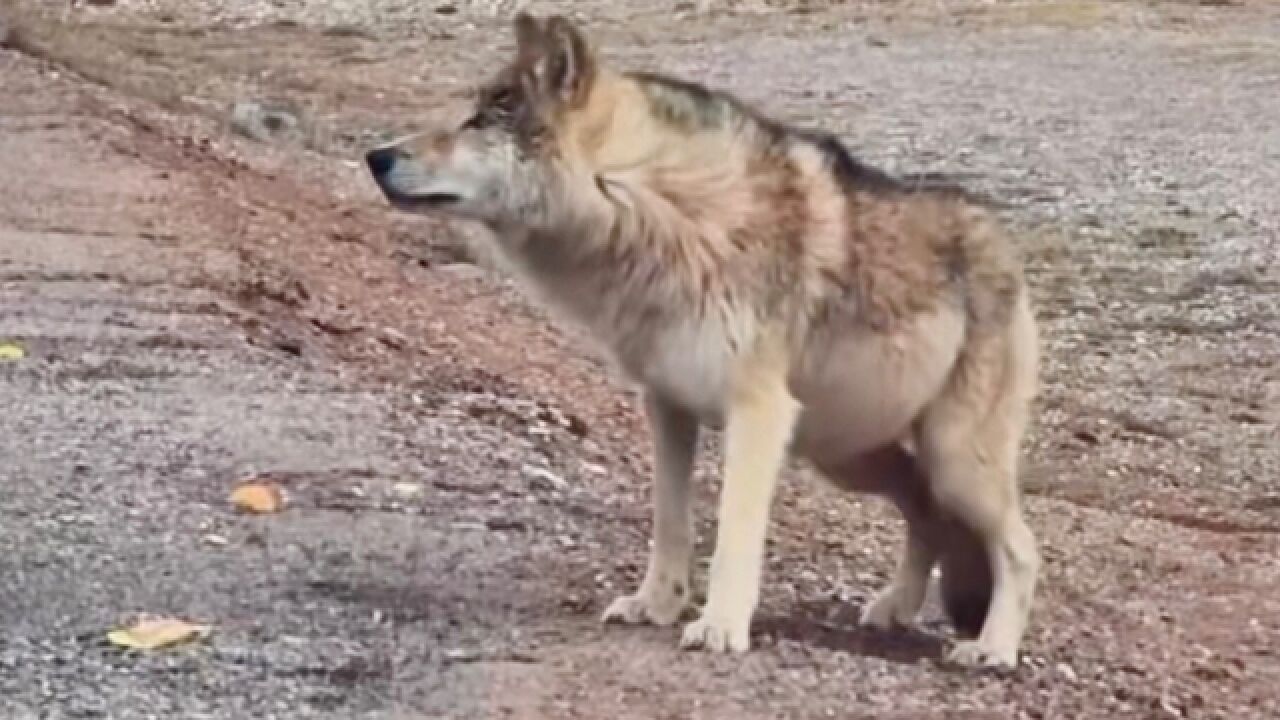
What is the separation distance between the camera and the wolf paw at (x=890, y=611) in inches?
300

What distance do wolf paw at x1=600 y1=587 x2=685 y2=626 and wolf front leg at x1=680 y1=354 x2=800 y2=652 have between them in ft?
0.78

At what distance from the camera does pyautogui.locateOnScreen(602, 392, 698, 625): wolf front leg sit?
7117mm

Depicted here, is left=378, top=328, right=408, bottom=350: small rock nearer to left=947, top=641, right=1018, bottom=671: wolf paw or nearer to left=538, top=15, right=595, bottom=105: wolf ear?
left=947, top=641, right=1018, bottom=671: wolf paw

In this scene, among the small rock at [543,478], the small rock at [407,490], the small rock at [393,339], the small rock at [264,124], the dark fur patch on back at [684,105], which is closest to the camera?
the dark fur patch on back at [684,105]

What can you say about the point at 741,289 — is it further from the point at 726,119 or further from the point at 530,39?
the point at 530,39

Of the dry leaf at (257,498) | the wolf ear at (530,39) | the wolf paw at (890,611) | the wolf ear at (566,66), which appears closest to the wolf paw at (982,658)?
the wolf paw at (890,611)

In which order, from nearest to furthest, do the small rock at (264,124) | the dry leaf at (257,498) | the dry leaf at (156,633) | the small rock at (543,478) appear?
the dry leaf at (156,633) → the dry leaf at (257,498) → the small rock at (543,478) → the small rock at (264,124)

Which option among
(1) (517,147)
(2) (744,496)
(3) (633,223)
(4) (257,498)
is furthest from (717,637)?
(4) (257,498)

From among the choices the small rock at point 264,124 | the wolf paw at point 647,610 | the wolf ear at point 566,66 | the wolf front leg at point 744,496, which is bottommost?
the small rock at point 264,124

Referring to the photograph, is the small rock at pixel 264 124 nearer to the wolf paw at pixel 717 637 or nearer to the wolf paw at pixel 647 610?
the wolf paw at pixel 647 610

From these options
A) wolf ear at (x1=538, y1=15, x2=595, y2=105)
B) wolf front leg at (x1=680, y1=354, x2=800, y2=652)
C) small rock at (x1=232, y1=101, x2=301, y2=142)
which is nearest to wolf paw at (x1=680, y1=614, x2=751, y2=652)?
wolf front leg at (x1=680, y1=354, x2=800, y2=652)

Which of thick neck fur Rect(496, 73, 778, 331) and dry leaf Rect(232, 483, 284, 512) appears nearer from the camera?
thick neck fur Rect(496, 73, 778, 331)

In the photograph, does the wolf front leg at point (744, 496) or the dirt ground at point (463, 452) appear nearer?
the dirt ground at point (463, 452)

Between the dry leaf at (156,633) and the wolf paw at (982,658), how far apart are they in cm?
177
